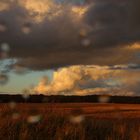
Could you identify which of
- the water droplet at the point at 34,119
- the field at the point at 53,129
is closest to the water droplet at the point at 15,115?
the field at the point at 53,129

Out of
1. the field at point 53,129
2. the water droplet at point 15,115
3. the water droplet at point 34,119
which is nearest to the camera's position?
the field at point 53,129

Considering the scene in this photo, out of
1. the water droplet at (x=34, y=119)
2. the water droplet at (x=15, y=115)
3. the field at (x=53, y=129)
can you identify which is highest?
the water droplet at (x=15, y=115)

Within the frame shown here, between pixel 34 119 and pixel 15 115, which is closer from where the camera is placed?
pixel 34 119

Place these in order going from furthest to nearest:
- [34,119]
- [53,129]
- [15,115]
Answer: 1. [15,115]
2. [34,119]
3. [53,129]

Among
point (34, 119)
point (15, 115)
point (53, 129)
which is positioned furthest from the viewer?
point (15, 115)

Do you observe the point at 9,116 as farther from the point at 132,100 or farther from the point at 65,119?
the point at 132,100

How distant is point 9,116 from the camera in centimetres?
1747

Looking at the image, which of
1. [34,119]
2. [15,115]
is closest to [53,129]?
[34,119]

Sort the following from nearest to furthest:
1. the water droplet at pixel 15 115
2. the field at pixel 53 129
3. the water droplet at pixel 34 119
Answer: the field at pixel 53 129, the water droplet at pixel 34 119, the water droplet at pixel 15 115

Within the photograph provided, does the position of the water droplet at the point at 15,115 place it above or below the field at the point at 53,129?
above

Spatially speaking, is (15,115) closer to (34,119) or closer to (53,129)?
(34,119)

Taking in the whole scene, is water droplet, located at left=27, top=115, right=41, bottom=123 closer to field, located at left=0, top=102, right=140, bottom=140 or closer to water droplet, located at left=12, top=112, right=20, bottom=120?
field, located at left=0, top=102, right=140, bottom=140

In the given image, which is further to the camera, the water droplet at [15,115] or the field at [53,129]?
the water droplet at [15,115]

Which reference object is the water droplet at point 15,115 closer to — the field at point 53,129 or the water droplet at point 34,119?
the field at point 53,129
